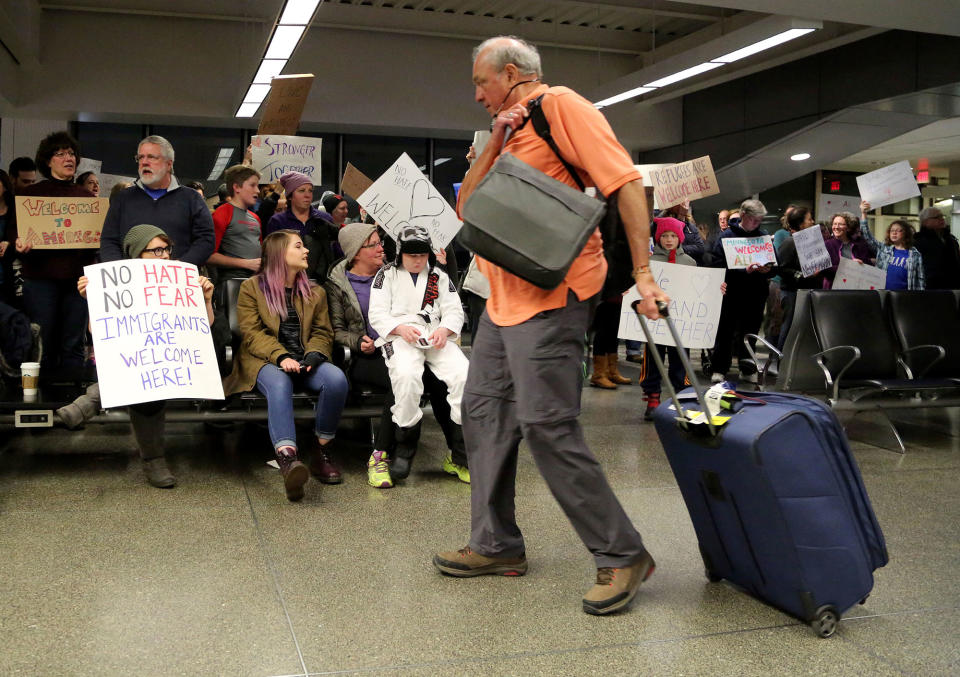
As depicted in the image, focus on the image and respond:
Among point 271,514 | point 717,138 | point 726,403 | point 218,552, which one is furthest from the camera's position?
point 717,138

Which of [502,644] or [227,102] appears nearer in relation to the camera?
[502,644]

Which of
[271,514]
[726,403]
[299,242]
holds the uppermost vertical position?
[299,242]

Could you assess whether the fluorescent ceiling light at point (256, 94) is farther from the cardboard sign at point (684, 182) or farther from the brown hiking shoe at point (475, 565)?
the brown hiking shoe at point (475, 565)

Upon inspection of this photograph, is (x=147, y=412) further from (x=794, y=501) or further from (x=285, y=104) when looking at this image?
(x=285, y=104)

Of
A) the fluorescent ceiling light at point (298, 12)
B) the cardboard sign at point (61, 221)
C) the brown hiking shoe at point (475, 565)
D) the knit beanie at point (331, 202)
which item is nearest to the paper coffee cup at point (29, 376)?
the cardboard sign at point (61, 221)

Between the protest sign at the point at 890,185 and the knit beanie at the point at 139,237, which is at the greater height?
the protest sign at the point at 890,185

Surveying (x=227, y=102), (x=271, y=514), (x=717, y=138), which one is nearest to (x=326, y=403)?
(x=271, y=514)

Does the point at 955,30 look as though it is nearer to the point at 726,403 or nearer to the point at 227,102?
the point at 726,403

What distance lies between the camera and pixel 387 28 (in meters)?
14.0

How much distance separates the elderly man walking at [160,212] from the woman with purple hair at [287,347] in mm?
520

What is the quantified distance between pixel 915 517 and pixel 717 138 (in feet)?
38.9

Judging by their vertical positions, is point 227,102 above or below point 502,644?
above

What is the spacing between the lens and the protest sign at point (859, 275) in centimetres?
775

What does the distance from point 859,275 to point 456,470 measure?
4652mm
